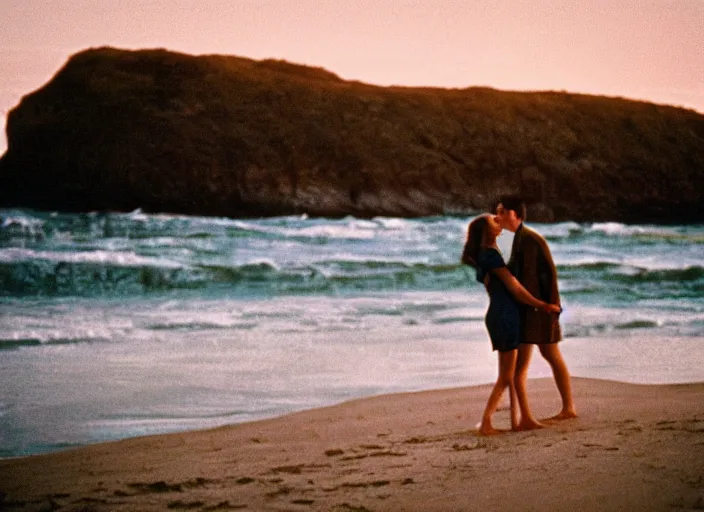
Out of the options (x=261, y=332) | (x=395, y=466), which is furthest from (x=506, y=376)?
(x=261, y=332)

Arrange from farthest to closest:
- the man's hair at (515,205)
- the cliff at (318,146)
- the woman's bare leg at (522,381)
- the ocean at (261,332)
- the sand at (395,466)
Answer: the cliff at (318,146)
the ocean at (261,332)
the man's hair at (515,205)
the woman's bare leg at (522,381)
the sand at (395,466)

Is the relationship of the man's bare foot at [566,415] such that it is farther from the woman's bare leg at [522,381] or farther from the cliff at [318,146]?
the cliff at [318,146]

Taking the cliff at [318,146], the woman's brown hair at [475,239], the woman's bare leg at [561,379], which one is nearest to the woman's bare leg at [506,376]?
the woman's bare leg at [561,379]

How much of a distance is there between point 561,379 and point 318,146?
64.5 meters

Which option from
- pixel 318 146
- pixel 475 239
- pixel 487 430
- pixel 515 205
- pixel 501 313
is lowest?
pixel 487 430

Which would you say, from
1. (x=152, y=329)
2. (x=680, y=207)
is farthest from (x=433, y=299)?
(x=680, y=207)

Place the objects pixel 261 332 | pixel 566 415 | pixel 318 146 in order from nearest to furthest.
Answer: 1. pixel 566 415
2. pixel 261 332
3. pixel 318 146

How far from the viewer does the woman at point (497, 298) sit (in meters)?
4.88

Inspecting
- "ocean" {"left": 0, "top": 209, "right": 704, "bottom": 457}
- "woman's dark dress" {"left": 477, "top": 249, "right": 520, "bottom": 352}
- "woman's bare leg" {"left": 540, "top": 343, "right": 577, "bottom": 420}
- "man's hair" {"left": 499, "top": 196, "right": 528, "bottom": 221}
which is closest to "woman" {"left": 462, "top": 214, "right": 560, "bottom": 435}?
"woman's dark dress" {"left": 477, "top": 249, "right": 520, "bottom": 352}

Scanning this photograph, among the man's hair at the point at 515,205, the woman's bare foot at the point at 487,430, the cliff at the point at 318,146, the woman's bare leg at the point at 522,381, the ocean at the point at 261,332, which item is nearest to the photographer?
the woman's bare foot at the point at 487,430

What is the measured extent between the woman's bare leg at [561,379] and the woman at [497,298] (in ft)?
0.73

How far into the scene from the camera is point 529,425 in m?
4.91

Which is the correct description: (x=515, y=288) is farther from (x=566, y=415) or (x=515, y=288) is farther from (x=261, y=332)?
(x=261, y=332)

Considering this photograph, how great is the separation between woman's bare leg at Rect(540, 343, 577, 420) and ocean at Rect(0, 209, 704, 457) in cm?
59
